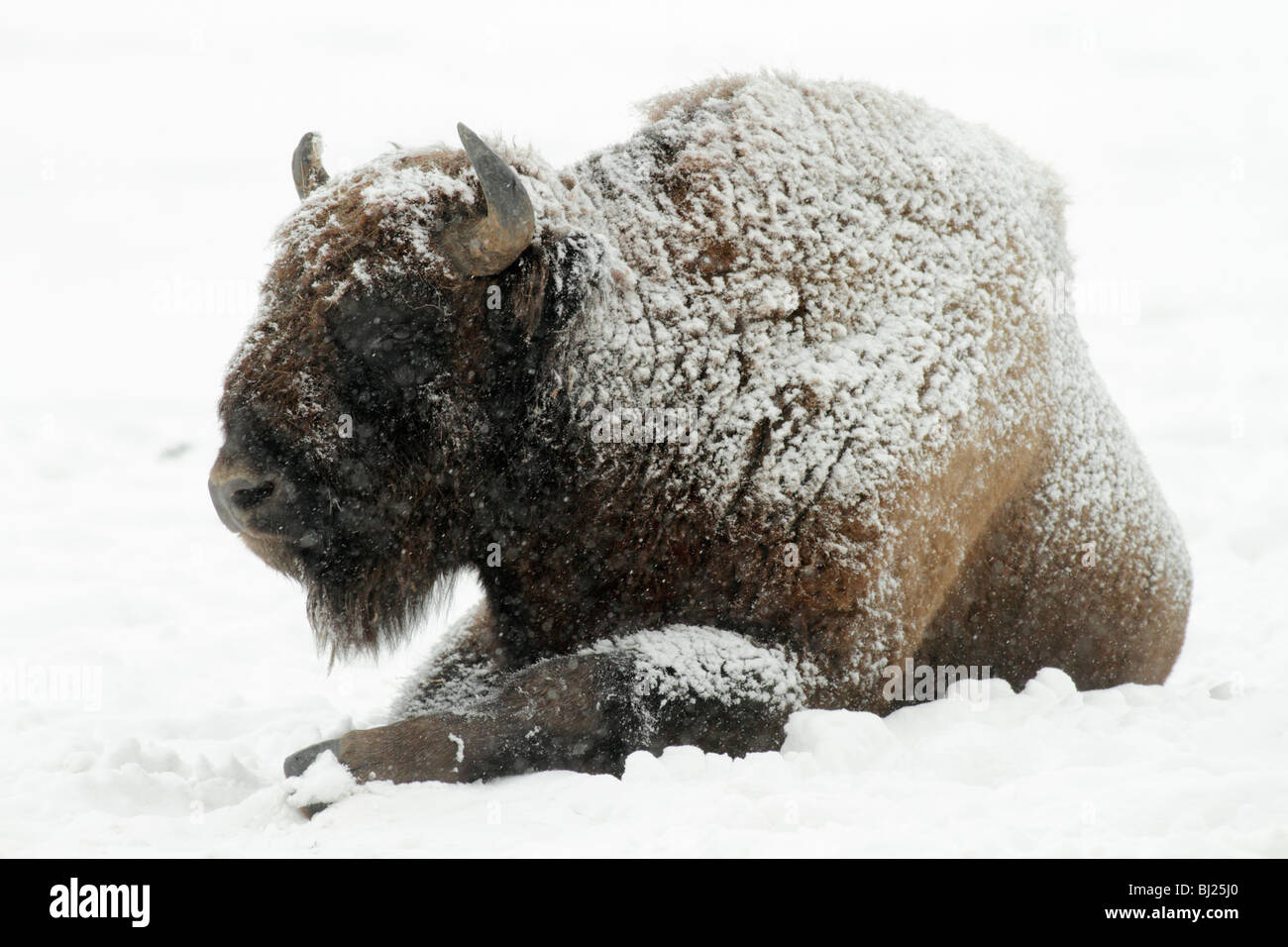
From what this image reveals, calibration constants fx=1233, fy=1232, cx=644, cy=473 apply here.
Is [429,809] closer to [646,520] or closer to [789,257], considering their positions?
[646,520]

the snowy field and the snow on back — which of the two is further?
the snow on back

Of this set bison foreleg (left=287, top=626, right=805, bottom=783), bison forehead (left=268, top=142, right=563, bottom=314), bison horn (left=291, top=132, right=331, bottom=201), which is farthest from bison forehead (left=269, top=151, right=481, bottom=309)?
bison foreleg (left=287, top=626, right=805, bottom=783)

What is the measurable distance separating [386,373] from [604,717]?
1094mm

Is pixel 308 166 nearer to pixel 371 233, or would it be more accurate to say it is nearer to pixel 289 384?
pixel 371 233

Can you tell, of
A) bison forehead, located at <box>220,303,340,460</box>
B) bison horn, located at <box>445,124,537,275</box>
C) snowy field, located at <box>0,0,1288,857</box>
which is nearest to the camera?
snowy field, located at <box>0,0,1288,857</box>

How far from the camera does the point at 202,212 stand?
15.2 meters

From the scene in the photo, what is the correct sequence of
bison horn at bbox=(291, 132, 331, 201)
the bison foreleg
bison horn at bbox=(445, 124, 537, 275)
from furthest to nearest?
bison horn at bbox=(291, 132, 331, 201), bison horn at bbox=(445, 124, 537, 275), the bison foreleg

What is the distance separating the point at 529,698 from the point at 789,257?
141 centimetres

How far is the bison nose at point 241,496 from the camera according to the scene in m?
3.17

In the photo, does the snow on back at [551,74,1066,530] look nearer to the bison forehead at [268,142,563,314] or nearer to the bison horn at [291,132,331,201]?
the bison forehead at [268,142,563,314]

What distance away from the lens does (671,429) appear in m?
3.34


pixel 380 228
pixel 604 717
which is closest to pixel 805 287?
pixel 380 228

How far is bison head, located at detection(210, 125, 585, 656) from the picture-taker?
322 centimetres
